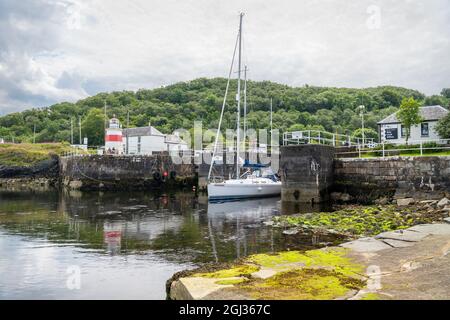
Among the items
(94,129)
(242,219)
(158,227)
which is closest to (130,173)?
(242,219)

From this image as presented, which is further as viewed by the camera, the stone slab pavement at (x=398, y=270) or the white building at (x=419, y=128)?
the white building at (x=419, y=128)

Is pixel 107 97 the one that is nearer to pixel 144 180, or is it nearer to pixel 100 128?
pixel 100 128

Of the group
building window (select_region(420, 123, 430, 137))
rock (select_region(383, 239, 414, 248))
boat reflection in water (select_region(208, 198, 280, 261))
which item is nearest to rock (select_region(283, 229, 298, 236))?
boat reflection in water (select_region(208, 198, 280, 261))

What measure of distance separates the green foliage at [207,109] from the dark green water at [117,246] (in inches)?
2544

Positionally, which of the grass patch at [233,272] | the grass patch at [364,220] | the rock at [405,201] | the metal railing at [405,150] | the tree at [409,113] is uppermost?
the tree at [409,113]

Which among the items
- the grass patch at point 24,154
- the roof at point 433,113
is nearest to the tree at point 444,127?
the roof at point 433,113

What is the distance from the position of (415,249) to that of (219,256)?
580 centimetres

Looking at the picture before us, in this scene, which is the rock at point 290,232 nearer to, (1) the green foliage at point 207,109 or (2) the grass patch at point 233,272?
(2) the grass patch at point 233,272

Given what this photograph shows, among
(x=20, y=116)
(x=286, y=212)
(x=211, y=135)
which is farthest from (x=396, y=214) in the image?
(x=20, y=116)

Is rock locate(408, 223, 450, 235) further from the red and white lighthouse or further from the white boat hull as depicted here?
the red and white lighthouse

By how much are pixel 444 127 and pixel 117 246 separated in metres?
28.9

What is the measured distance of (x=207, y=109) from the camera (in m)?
107

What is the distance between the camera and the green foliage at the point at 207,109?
93.5 m

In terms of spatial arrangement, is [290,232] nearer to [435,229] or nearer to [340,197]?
[435,229]
